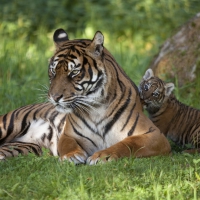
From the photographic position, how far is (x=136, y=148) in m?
6.26

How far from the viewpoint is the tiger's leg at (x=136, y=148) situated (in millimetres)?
6023

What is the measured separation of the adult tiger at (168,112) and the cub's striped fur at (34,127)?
3.83 feet

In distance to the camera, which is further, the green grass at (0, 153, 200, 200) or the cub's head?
the cub's head

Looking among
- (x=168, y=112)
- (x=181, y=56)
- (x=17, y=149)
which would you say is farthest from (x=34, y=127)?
(x=181, y=56)

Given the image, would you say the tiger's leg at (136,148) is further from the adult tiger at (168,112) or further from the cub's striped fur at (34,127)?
the adult tiger at (168,112)

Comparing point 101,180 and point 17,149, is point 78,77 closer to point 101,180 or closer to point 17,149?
point 17,149

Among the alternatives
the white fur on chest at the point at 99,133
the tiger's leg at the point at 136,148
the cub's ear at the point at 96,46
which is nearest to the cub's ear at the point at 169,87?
the tiger's leg at the point at 136,148

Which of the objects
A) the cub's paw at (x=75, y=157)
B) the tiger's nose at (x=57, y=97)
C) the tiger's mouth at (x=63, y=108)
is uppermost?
the tiger's nose at (x=57, y=97)

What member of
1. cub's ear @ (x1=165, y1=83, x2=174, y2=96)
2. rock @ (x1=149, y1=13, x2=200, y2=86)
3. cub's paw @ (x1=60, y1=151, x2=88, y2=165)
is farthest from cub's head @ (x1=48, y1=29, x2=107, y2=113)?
rock @ (x1=149, y1=13, x2=200, y2=86)

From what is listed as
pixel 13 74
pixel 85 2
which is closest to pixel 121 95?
pixel 13 74

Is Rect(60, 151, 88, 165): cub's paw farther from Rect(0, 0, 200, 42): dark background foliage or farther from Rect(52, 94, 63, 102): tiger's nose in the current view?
Rect(0, 0, 200, 42): dark background foliage

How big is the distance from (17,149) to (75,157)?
87cm

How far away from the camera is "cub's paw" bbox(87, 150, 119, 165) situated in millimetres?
5961

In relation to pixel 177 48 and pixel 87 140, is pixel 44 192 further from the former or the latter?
pixel 177 48
